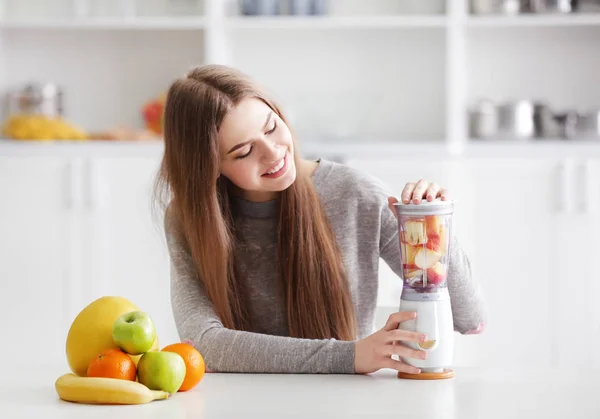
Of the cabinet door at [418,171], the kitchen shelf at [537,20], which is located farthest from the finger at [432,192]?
the kitchen shelf at [537,20]

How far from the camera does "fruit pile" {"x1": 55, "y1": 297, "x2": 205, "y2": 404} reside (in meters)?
1.26

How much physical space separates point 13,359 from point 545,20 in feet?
8.32

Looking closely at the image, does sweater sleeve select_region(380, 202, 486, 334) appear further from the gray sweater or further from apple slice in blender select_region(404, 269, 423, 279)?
apple slice in blender select_region(404, 269, 423, 279)

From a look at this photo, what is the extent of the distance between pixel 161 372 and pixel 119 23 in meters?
2.69

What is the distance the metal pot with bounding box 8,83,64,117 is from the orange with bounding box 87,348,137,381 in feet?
9.00

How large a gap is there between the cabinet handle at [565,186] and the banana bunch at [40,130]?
192cm

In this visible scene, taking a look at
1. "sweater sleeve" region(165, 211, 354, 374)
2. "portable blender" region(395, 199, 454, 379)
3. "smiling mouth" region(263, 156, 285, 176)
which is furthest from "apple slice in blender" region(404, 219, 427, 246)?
"smiling mouth" region(263, 156, 285, 176)

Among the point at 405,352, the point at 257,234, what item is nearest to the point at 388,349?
the point at 405,352

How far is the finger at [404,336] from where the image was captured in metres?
1.38

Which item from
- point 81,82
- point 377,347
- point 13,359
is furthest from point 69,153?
point 377,347

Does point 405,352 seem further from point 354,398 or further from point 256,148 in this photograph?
point 256,148

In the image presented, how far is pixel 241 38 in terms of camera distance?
3984mm

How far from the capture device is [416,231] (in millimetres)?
1413

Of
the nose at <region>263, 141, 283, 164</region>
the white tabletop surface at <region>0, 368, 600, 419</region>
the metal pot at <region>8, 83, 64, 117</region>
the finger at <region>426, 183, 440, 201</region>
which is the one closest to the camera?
the white tabletop surface at <region>0, 368, 600, 419</region>
